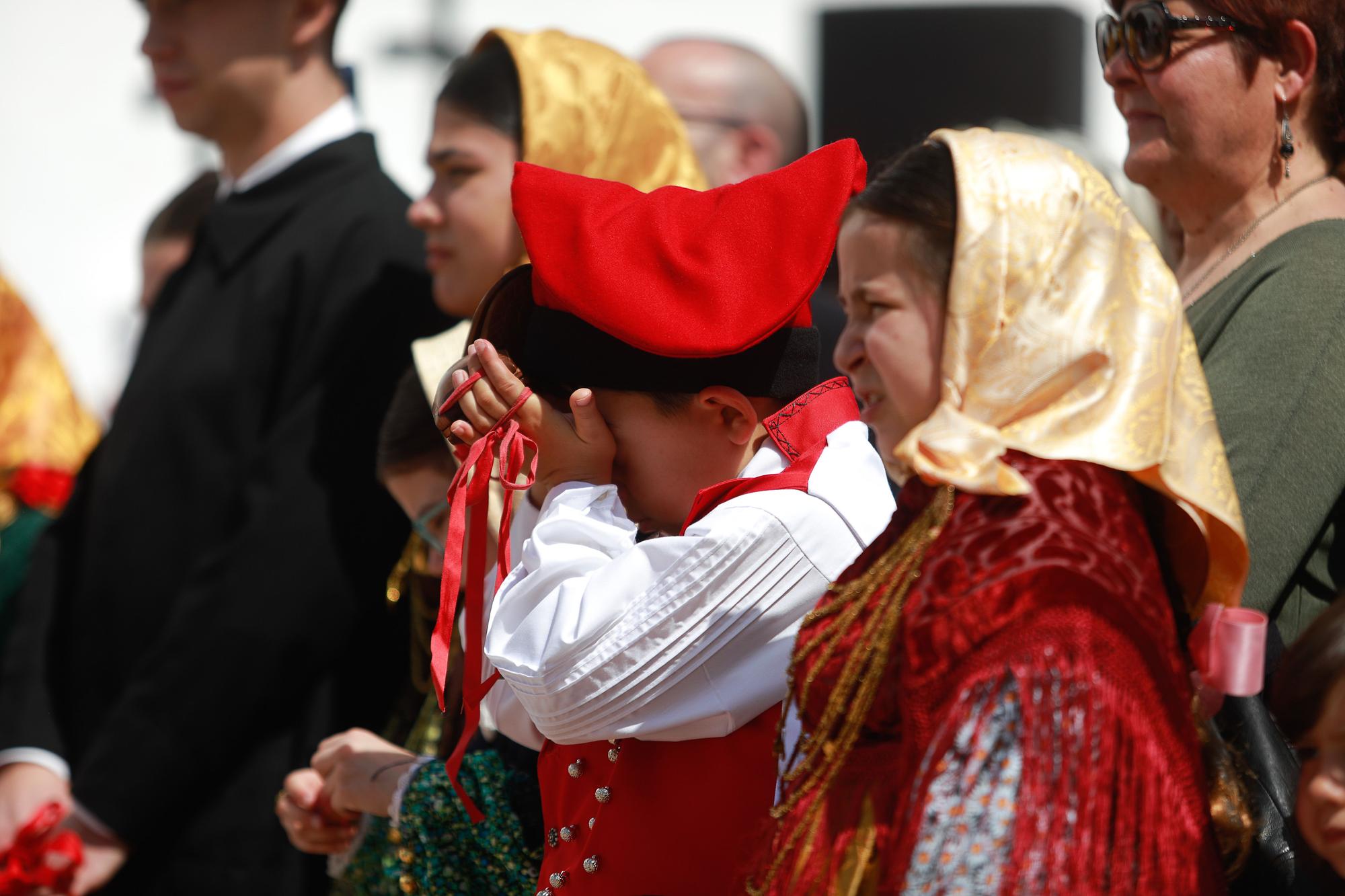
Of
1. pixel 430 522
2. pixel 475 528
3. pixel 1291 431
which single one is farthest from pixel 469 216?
pixel 1291 431

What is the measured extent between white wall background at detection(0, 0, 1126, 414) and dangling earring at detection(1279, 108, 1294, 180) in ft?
12.0

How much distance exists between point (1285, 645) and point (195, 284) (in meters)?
2.40

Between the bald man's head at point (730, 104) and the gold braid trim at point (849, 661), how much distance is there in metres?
2.60

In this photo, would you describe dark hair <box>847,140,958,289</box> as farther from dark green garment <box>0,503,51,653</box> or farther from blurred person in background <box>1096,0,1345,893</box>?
dark green garment <box>0,503,51,653</box>

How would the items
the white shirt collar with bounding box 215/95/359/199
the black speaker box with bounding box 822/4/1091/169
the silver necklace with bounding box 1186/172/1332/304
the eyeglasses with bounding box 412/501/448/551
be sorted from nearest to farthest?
the silver necklace with bounding box 1186/172/1332/304
the eyeglasses with bounding box 412/501/448/551
the white shirt collar with bounding box 215/95/359/199
the black speaker box with bounding box 822/4/1091/169

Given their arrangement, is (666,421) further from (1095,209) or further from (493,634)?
(1095,209)

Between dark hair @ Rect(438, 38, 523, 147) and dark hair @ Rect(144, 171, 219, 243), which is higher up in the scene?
dark hair @ Rect(438, 38, 523, 147)

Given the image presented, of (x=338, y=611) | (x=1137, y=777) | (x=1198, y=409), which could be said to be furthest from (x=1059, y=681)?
(x=338, y=611)

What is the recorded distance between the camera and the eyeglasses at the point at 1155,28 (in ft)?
7.37

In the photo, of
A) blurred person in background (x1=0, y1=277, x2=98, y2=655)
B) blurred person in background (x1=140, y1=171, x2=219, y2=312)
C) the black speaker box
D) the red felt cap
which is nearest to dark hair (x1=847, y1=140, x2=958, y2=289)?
the red felt cap

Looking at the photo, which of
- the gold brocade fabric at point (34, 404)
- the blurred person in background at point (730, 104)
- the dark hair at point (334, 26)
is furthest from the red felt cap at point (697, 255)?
the gold brocade fabric at point (34, 404)

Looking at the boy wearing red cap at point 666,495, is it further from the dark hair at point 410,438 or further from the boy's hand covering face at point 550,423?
the dark hair at point 410,438

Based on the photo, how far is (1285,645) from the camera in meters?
1.99

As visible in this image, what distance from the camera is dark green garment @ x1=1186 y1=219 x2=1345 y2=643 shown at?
202 centimetres
